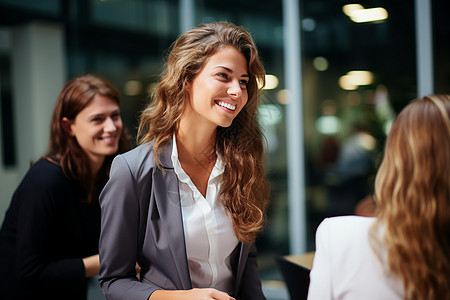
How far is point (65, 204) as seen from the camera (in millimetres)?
1945

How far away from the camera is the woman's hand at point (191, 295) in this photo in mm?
1379

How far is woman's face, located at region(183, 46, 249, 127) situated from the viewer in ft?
5.07

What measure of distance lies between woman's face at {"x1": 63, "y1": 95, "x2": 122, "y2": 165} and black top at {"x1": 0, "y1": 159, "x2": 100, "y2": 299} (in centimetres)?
18

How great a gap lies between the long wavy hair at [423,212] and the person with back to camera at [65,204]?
1.31 meters

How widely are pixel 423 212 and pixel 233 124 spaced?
Result: 3.00ft

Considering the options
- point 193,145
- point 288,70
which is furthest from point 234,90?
point 288,70

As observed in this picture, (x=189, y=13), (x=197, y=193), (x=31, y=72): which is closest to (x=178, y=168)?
(x=197, y=193)

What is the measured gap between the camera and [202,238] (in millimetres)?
1549

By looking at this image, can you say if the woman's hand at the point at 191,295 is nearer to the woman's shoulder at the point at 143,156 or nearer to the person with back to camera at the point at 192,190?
the person with back to camera at the point at 192,190

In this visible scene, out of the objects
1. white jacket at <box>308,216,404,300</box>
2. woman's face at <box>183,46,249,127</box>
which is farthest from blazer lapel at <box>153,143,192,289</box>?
white jacket at <box>308,216,404,300</box>

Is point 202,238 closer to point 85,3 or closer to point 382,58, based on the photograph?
point 382,58

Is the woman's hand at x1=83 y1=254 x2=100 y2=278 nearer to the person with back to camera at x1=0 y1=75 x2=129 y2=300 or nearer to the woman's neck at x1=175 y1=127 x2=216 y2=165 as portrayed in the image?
the person with back to camera at x1=0 y1=75 x2=129 y2=300

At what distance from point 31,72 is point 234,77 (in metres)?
4.04

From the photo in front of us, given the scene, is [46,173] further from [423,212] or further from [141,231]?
[423,212]
